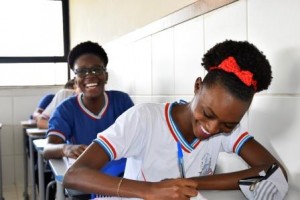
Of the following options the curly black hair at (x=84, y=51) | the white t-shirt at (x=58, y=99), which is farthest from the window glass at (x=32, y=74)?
the curly black hair at (x=84, y=51)

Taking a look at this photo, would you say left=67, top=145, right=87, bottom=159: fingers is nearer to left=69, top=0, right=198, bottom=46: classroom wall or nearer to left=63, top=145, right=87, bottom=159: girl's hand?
left=63, top=145, right=87, bottom=159: girl's hand

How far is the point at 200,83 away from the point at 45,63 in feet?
12.8

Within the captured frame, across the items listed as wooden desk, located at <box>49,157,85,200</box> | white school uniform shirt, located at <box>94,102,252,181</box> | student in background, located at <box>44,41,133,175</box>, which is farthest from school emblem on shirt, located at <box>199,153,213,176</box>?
student in background, located at <box>44,41,133,175</box>

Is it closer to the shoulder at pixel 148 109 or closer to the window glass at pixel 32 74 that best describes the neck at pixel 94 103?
the shoulder at pixel 148 109

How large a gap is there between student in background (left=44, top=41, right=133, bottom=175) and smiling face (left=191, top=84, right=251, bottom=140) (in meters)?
0.99

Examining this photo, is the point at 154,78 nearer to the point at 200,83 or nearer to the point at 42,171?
the point at 42,171

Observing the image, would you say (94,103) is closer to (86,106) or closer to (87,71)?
(86,106)

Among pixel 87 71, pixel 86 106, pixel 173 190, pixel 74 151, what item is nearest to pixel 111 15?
pixel 87 71

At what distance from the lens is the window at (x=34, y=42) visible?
457cm

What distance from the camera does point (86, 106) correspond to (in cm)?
202

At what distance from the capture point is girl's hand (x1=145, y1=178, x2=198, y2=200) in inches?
34.7

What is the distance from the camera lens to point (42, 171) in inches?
91.8

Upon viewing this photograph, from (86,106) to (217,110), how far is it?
3.85 ft

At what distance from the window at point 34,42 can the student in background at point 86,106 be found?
270 centimetres
